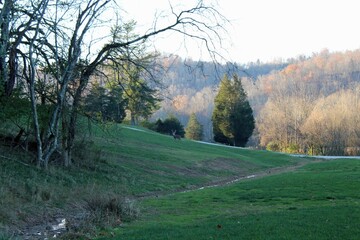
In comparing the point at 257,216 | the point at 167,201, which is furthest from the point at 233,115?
the point at 257,216

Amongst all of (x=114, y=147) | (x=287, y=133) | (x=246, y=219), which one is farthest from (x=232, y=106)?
(x=246, y=219)

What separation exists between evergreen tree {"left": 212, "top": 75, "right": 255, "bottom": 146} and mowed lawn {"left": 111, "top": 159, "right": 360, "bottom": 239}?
154ft

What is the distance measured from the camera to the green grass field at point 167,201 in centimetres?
879

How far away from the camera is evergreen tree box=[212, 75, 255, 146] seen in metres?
65.2

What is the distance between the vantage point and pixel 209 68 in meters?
16.4

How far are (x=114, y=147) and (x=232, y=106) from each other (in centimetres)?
3799

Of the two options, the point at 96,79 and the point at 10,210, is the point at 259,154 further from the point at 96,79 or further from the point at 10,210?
the point at 10,210

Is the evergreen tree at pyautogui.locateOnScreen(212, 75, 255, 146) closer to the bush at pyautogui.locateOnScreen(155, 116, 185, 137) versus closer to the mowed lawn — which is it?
the bush at pyautogui.locateOnScreen(155, 116, 185, 137)

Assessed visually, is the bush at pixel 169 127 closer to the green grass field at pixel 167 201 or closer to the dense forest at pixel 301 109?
the dense forest at pixel 301 109

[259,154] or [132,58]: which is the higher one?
[132,58]

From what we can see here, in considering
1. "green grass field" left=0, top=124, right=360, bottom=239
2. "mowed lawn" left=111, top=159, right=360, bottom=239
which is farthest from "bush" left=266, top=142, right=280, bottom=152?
"mowed lawn" left=111, top=159, right=360, bottom=239

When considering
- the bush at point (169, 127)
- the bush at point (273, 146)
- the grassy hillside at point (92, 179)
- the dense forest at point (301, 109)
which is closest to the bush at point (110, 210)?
the grassy hillside at point (92, 179)

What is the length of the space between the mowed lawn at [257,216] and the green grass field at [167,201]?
19 millimetres

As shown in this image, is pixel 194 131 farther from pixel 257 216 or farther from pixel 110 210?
pixel 257 216
